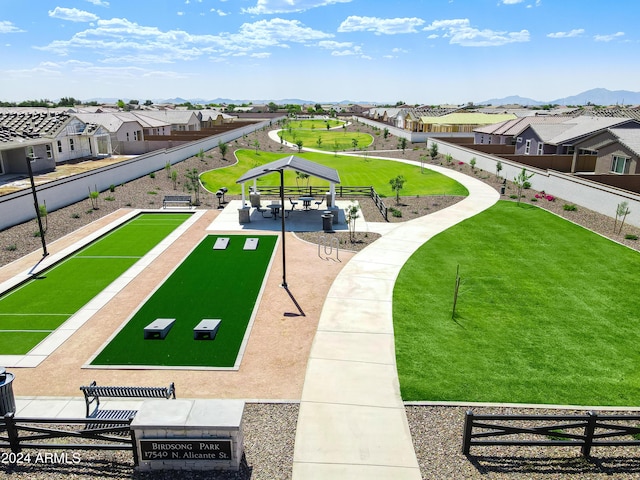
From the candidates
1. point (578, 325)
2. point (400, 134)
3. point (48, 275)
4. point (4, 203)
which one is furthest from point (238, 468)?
point (400, 134)

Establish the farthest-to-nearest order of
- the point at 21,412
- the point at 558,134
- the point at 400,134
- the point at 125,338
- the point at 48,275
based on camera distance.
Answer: the point at 400,134
the point at 558,134
the point at 48,275
the point at 125,338
the point at 21,412

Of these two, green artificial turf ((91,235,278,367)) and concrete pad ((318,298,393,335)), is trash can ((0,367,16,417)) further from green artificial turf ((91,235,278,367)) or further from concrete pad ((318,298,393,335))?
concrete pad ((318,298,393,335))

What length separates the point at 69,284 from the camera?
20.1 meters

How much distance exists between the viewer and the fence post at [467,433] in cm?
984

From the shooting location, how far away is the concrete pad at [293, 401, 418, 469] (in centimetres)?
991

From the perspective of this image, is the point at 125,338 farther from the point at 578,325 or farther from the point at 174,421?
the point at 578,325

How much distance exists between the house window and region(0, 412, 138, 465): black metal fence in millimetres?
44171

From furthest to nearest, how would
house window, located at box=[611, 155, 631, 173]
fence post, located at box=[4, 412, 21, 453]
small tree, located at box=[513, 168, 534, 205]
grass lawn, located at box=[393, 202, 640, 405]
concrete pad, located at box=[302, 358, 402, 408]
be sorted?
house window, located at box=[611, 155, 631, 173] < small tree, located at box=[513, 168, 534, 205] < grass lawn, located at box=[393, 202, 640, 405] < concrete pad, located at box=[302, 358, 402, 408] < fence post, located at box=[4, 412, 21, 453]

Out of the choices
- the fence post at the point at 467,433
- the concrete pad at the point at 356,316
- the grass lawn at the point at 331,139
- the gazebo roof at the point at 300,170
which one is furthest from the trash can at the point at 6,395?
the grass lawn at the point at 331,139

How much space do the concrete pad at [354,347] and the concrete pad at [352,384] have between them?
0.99ft

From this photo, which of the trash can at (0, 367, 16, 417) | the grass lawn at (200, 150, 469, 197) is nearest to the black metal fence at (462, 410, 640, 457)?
the trash can at (0, 367, 16, 417)

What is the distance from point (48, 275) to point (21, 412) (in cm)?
1116

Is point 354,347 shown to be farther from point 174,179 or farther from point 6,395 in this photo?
point 174,179

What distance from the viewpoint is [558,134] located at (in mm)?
52031
